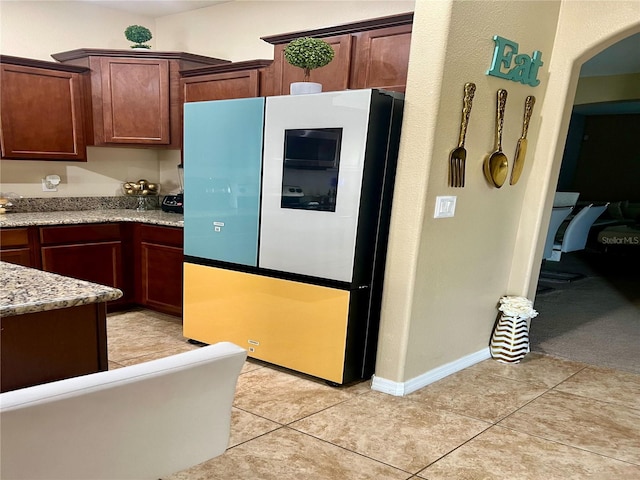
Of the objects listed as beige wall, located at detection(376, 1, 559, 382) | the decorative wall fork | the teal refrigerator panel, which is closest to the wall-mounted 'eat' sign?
beige wall, located at detection(376, 1, 559, 382)

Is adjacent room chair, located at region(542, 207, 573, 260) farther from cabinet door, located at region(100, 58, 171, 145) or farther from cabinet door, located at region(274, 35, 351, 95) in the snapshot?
cabinet door, located at region(100, 58, 171, 145)

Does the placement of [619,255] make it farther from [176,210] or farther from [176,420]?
[176,420]

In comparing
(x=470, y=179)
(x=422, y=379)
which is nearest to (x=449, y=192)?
(x=470, y=179)

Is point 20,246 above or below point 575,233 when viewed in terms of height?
below

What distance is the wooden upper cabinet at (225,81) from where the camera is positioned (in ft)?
11.1

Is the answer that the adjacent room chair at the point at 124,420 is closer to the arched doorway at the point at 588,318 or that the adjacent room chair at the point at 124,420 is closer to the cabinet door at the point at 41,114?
the arched doorway at the point at 588,318

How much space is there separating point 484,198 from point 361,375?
1257 millimetres

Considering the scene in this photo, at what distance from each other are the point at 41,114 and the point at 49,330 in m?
2.78

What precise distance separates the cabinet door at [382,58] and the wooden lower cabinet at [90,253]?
218 centimetres

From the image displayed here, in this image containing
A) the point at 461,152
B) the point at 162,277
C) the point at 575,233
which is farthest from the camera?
the point at 575,233

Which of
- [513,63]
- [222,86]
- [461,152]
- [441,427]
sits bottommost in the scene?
[441,427]

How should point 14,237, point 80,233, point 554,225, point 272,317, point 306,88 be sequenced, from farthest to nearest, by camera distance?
1. point 554,225
2. point 80,233
3. point 14,237
4. point 272,317
5. point 306,88

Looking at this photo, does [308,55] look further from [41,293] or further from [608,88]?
[608,88]

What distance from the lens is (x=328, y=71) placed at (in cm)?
300
